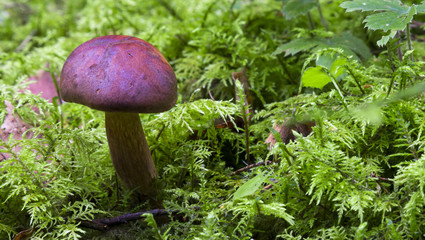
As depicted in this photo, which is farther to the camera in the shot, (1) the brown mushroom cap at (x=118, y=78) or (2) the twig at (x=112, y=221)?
(2) the twig at (x=112, y=221)

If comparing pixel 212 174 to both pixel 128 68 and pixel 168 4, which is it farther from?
pixel 168 4

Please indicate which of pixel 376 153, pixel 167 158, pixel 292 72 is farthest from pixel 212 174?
pixel 292 72

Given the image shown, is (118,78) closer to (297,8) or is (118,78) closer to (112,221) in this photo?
(112,221)

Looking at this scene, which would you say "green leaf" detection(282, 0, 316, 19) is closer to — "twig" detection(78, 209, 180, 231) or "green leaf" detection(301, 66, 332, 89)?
"green leaf" detection(301, 66, 332, 89)


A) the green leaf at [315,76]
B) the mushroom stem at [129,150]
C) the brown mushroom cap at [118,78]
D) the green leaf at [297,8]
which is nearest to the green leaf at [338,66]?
the green leaf at [315,76]

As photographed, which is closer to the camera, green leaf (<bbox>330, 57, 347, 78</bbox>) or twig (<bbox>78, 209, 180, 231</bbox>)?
twig (<bbox>78, 209, 180, 231</bbox>)

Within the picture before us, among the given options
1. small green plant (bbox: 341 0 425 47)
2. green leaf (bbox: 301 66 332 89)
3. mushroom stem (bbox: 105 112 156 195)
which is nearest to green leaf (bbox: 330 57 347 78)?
green leaf (bbox: 301 66 332 89)

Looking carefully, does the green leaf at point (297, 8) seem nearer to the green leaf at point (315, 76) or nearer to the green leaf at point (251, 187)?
the green leaf at point (315, 76)
